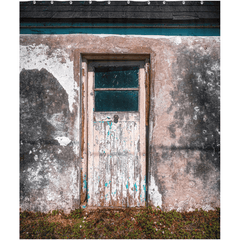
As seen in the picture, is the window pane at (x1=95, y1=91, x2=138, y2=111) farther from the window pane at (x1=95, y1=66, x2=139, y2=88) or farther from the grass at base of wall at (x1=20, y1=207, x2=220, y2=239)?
the grass at base of wall at (x1=20, y1=207, x2=220, y2=239)

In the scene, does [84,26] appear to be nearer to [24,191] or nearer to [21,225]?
[24,191]

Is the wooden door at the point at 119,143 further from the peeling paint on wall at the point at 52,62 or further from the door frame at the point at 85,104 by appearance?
the peeling paint on wall at the point at 52,62

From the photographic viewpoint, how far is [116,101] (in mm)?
2525

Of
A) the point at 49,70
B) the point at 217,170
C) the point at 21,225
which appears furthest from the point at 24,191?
the point at 217,170

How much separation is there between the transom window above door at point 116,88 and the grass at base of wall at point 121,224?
64.7 inches

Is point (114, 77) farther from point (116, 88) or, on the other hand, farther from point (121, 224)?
point (121, 224)

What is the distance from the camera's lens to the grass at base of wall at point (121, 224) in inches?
78.9

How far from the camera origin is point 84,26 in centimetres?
232

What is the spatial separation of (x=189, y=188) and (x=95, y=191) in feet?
4.90

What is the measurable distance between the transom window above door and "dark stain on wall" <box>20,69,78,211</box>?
57 centimetres

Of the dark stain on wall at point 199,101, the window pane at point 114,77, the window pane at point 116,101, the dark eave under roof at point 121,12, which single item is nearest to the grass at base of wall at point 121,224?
the dark stain on wall at point 199,101

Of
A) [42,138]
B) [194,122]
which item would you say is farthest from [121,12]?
[42,138]

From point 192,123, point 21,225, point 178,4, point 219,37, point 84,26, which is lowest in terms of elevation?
point 21,225

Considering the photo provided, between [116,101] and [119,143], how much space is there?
703 mm
